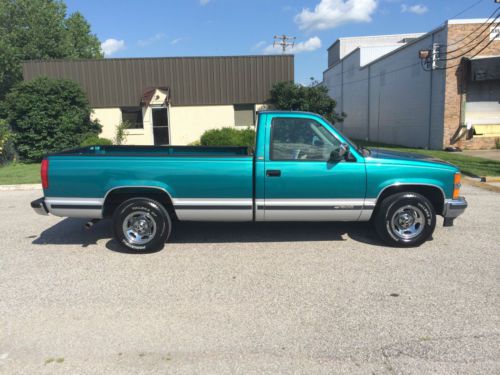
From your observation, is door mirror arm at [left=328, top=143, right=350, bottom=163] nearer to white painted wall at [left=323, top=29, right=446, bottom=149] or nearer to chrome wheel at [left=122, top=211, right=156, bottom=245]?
chrome wheel at [left=122, top=211, right=156, bottom=245]

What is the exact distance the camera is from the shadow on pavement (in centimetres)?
614

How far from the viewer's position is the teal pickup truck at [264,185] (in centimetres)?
533

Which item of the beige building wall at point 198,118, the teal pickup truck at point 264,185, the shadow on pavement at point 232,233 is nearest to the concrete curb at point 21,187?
the shadow on pavement at point 232,233

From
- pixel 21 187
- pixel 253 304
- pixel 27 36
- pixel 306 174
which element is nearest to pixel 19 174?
pixel 21 187

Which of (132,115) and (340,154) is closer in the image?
(340,154)

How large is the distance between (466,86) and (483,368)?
1862 centimetres

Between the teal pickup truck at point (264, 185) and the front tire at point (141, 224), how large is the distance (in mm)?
13

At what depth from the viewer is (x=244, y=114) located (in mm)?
20453

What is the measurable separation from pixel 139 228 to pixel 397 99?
2234cm

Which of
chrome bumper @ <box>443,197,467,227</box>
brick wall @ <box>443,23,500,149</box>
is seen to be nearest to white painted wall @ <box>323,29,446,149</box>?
brick wall @ <box>443,23,500,149</box>

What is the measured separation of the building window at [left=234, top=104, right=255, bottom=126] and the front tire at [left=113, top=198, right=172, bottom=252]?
15.4 meters

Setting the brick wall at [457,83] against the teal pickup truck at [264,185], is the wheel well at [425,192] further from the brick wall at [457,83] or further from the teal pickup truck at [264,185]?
the brick wall at [457,83]

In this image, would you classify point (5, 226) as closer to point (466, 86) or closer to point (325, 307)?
point (325, 307)

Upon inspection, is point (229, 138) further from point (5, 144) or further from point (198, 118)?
point (5, 144)
